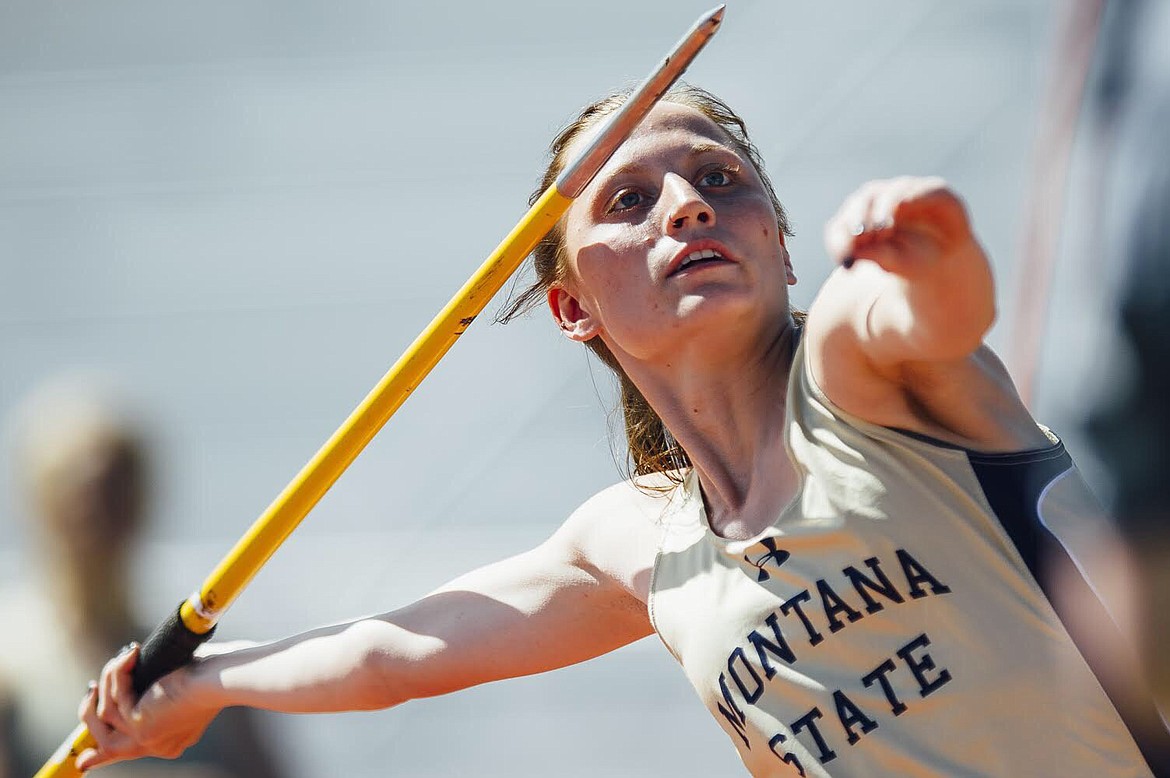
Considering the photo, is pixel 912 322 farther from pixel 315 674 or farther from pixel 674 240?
pixel 315 674

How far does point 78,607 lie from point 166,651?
392 mm

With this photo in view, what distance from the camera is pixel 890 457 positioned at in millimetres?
1521

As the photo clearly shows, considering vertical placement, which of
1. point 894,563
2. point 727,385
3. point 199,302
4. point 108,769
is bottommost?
point 894,563

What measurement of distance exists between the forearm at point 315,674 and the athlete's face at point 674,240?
0.55m

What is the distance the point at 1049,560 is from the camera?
148 centimetres

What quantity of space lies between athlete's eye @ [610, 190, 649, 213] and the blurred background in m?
2.95

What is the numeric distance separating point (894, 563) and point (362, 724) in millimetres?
3613

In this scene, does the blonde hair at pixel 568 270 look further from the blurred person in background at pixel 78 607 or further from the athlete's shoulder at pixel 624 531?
the blurred person in background at pixel 78 607

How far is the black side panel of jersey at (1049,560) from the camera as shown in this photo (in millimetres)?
1463

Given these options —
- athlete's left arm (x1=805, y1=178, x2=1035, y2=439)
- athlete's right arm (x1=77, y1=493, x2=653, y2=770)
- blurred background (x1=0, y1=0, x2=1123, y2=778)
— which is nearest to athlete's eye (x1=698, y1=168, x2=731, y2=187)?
athlete's left arm (x1=805, y1=178, x2=1035, y2=439)

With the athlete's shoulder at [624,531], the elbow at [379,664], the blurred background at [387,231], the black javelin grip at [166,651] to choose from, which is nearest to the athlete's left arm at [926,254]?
the athlete's shoulder at [624,531]

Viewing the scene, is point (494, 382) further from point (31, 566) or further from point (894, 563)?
point (894, 563)

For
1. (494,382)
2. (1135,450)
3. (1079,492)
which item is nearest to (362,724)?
(494,382)

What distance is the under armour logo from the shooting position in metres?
1.63
